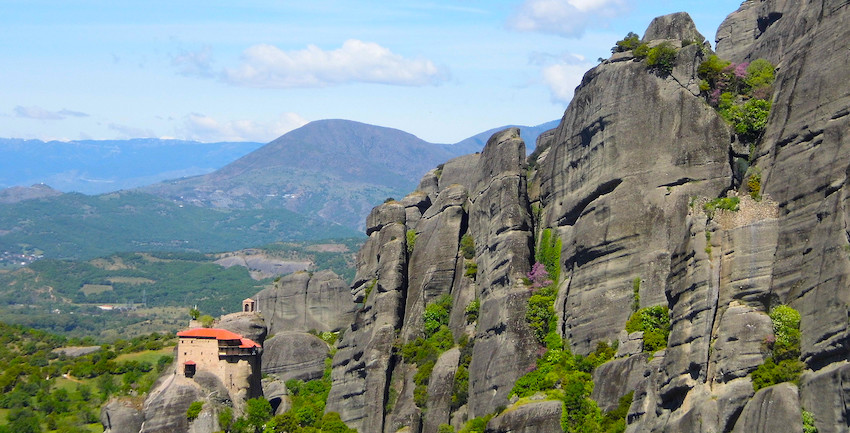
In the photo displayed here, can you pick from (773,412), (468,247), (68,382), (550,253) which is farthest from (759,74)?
(68,382)

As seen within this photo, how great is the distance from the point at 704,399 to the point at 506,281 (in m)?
30.9

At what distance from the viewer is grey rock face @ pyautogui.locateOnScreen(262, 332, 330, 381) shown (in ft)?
405

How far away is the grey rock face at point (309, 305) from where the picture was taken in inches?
5295

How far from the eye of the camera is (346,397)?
10600 cm

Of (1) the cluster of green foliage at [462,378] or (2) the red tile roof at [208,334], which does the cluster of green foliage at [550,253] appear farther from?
(2) the red tile roof at [208,334]

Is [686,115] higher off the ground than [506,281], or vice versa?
[686,115]

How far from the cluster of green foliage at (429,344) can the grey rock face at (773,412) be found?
3914cm

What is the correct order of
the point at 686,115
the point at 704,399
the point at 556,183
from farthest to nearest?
the point at 556,183 → the point at 686,115 → the point at 704,399

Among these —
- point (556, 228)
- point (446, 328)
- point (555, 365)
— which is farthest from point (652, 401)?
point (446, 328)

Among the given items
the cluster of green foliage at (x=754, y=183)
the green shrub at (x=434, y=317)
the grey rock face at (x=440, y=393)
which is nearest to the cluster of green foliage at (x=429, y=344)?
the green shrub at (x=434, y=317)

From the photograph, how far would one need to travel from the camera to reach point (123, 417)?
335 feet

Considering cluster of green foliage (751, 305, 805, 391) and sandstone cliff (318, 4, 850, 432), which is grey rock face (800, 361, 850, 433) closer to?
sandstone cliff (318, 4, 850, 432)

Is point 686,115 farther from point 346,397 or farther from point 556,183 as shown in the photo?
point 346,397

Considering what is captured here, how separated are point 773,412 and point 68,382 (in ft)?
302
